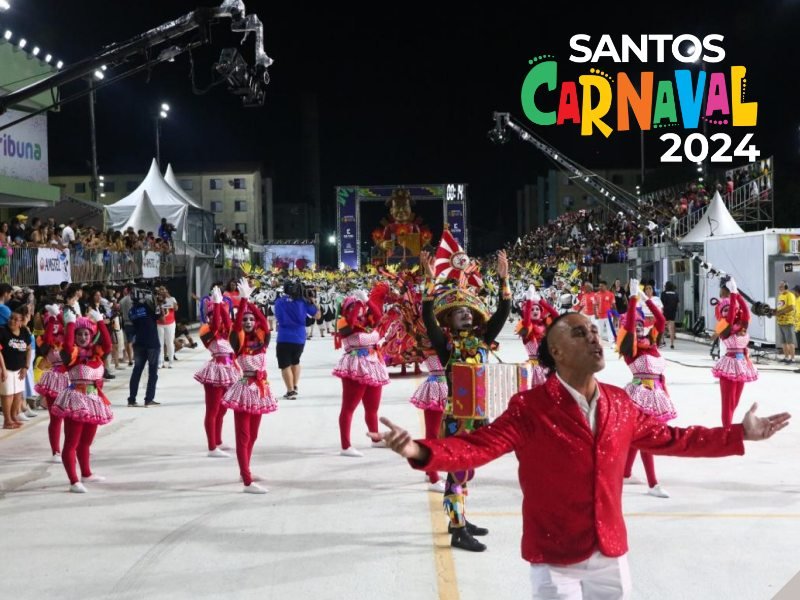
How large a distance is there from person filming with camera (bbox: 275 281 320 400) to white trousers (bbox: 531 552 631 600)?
11.2 metres

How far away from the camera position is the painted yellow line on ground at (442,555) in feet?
17.8

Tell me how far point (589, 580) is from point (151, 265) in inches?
972

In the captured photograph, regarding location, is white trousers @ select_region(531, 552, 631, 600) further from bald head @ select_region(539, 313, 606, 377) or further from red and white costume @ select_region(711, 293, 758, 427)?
red and white costume @ select_region(711, 293, 758, 427)

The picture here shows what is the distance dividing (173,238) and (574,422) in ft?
101

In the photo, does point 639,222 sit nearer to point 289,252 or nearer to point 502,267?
point 502,267

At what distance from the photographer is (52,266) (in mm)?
18031

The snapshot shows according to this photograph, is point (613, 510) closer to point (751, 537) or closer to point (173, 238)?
point (751, 537)

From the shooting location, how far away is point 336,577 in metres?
5.71

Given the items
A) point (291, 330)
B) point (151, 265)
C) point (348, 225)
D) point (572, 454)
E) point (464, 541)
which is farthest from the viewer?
point (348, 225)

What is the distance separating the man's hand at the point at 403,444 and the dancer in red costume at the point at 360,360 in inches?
246

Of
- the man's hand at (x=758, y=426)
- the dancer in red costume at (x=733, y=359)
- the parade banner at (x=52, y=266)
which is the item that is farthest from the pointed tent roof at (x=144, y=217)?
the man's hand at (x=758, y=426)

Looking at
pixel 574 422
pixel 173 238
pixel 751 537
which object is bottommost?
pixel 751 537

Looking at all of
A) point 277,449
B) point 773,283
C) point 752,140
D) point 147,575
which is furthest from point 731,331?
point 752,140

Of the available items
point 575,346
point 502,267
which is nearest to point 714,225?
point 502,267
